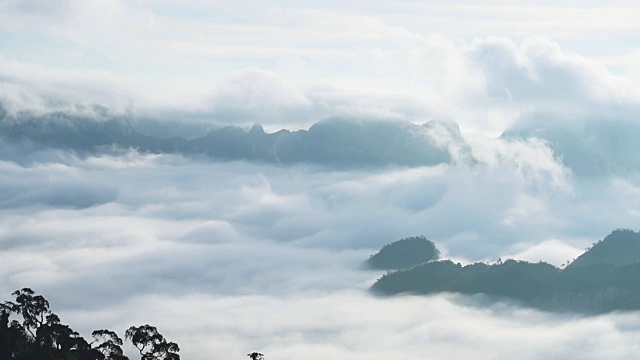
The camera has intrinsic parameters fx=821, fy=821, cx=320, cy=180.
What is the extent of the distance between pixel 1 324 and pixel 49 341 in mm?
12462

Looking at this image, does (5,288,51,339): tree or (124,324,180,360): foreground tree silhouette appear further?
(5,288,51,339): tree

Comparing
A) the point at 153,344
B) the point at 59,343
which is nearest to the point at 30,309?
the point at 59,343

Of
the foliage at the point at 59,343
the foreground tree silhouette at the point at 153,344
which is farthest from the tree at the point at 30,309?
the foreground tree silhouette at the point at 153,344

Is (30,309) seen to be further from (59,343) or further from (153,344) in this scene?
(153,344)

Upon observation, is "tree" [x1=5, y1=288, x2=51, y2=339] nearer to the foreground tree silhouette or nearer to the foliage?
the foliage

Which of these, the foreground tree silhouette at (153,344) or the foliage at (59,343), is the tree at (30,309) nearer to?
the foliage at (59,343)

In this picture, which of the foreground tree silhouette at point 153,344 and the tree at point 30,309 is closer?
the foreground tree silhouette at point 153,344

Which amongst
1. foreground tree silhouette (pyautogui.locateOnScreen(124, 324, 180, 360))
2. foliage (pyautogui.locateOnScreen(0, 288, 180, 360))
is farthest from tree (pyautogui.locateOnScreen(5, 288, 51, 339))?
foreground tree silhouette (pyautogui.locateOnScreen(124, 324, 180, 360))

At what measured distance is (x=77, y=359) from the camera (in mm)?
124625

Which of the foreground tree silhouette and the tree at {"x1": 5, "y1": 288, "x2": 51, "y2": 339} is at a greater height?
the tree at {"x1": 5, "y1": 288, "x2": 51, "y2": 339}

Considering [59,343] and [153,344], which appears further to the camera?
[59,343]

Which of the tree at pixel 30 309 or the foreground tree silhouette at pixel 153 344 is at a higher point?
the tree at pixel 30 309

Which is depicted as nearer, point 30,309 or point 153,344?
point 153,344

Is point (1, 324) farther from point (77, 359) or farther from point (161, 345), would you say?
point (161, 345)
